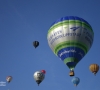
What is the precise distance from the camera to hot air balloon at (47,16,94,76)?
35.0 metres

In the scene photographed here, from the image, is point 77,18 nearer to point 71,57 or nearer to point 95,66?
point 71,57

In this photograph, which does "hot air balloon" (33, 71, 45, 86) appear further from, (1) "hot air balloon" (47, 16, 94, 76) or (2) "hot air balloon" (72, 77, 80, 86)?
(1) "hot air balloon" (47, 16, 94, 76)

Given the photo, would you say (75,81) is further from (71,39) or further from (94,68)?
(71,39)

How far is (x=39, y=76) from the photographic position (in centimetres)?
4900

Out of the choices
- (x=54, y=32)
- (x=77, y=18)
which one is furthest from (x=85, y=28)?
(x=54, y=32)

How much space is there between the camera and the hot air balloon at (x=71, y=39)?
115ft

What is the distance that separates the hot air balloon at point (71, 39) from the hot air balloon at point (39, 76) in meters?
13.2

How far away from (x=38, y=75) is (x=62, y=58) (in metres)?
14.5

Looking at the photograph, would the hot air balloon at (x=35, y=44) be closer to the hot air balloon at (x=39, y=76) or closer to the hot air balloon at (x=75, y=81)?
the hot air balloon at (x=39, y=76)

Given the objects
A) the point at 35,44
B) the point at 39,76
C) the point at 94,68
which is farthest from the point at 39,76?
the point at 94,68

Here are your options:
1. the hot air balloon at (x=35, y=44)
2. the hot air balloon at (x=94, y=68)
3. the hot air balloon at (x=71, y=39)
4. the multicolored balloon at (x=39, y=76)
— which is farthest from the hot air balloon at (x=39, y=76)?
the hot air balloon at (x=71, y=39)

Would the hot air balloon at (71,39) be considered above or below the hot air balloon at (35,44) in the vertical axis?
below

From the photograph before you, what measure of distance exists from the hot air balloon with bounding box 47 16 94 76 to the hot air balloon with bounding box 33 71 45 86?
13.2 metres

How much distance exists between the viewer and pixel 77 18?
119ft
